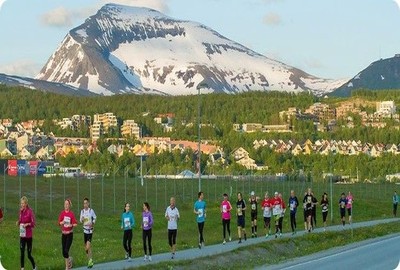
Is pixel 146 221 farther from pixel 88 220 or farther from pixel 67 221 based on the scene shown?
pixel 67 221

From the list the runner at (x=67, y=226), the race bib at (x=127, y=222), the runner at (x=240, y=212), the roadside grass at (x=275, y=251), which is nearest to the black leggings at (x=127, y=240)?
the race bib at (x=127, y=222)

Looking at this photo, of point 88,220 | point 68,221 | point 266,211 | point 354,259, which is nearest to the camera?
point 68,221

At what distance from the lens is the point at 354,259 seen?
112 feet

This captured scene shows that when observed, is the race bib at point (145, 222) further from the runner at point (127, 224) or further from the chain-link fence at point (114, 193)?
the chain-link fence at point (114, 193)

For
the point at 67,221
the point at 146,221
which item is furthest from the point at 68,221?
the point at 146,221

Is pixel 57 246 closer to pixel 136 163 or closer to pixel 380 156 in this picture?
pixel 136 163

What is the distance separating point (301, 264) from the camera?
31.9 meters

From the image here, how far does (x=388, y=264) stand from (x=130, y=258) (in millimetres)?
7002

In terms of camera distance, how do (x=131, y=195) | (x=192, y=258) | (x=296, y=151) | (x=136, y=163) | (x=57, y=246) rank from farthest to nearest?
(x=296, y=151) < (x=136, y=163) < (x=131, y=195) < (x=57, y=246) < (x=192, y=258)

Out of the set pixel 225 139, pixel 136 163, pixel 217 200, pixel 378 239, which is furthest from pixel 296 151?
pixel 378 239

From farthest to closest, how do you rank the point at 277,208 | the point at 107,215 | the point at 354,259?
the point at 107,215, the point at 277,208, the point at 354,259

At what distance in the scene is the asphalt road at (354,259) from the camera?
30.8 metres

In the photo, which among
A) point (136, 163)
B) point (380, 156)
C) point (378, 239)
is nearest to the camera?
point (378, 239)

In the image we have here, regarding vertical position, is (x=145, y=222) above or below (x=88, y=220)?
below
